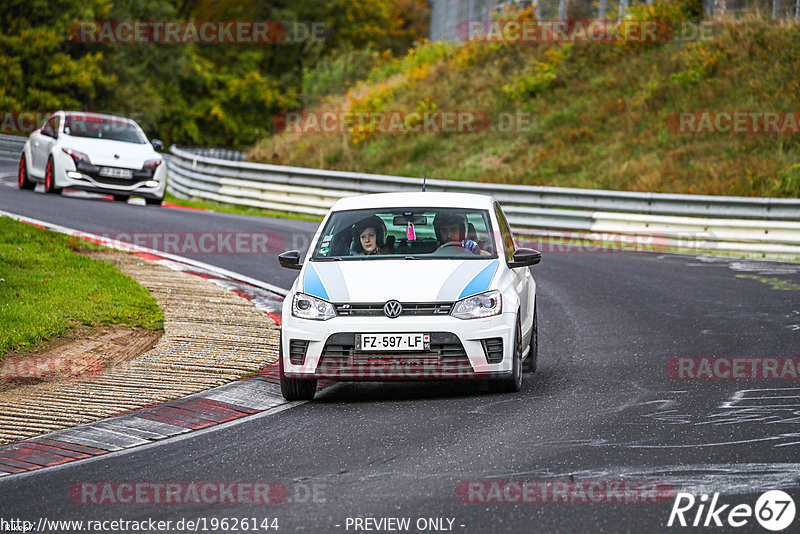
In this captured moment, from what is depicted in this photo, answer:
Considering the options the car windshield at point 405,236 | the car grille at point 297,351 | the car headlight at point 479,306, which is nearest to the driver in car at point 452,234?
the car windshield at point 405,236

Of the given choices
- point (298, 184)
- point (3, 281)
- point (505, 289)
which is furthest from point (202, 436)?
point (298, 184)

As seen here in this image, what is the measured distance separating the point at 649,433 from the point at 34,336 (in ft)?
18.0

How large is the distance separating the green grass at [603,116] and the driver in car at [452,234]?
15449 millimetres

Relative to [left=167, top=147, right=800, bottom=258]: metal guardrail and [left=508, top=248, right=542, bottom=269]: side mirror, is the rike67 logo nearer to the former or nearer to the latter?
[left=508, top=248, right=542, bottom=269]: side mirror

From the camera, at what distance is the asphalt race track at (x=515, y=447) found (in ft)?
18.3

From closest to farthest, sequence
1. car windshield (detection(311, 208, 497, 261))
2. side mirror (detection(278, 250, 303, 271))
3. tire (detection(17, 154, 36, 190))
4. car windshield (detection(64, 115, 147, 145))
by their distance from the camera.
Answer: side mirror (detection(278, 250, 303, 271)) → car windshield (detection(311, 208, 497, 261)) → car windshield (detection(64, 115, 147, 145)) → tire (detection(17, 154, 36, 190))

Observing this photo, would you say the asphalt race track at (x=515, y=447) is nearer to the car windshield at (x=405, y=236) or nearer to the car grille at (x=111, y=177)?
the car windshield at (x=405, y=236)

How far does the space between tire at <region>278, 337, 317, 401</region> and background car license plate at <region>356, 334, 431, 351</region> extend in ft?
1.97

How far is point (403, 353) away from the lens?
8.33 m

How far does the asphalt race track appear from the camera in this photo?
18.3ft

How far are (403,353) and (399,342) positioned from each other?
0.09 meters

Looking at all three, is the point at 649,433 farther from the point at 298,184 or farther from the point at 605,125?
the point at 605,125

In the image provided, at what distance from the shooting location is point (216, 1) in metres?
66.9

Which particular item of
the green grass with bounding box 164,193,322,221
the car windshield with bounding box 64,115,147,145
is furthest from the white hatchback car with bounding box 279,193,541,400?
the green grass with bounding box 164,193,322,221
